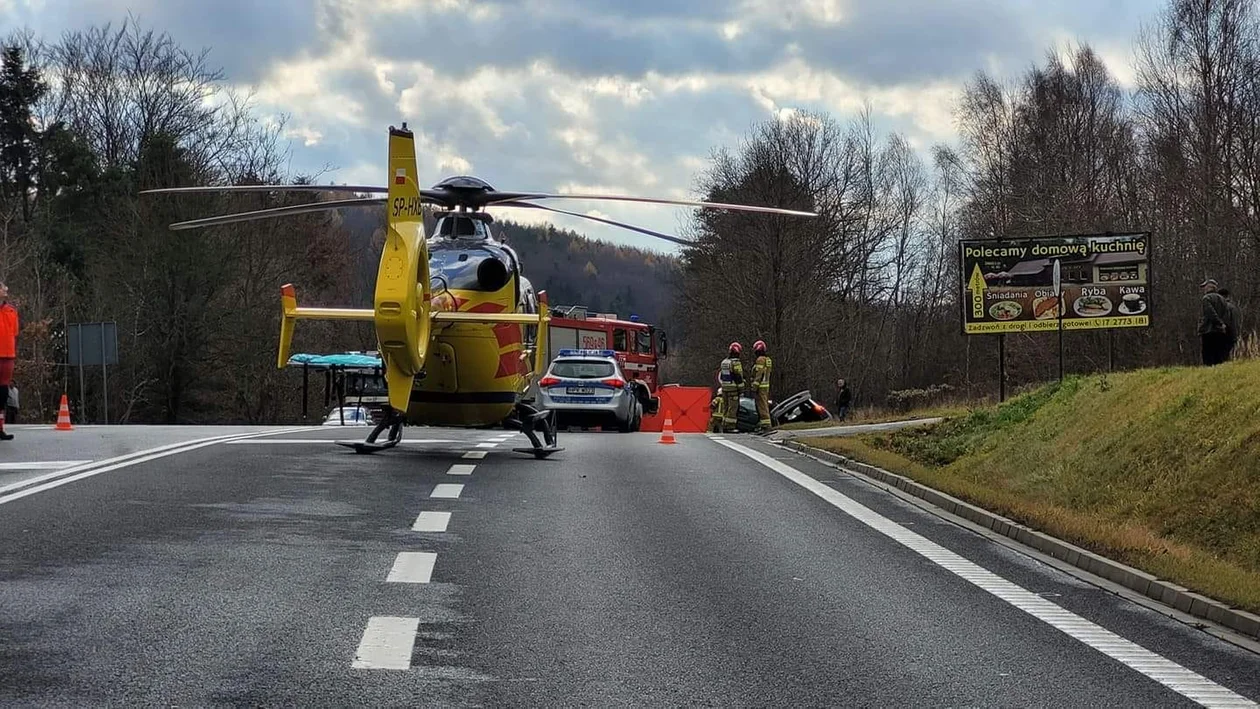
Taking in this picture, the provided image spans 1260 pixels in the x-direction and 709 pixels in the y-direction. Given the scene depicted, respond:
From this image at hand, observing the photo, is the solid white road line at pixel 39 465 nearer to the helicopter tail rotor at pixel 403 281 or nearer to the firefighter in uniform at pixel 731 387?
the helicopter tail rotor at pixel 403 281

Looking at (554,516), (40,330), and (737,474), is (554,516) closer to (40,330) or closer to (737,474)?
(737,474)

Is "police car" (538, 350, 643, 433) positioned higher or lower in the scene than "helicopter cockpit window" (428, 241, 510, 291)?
lower

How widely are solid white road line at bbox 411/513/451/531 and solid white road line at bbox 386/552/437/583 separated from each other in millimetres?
1217

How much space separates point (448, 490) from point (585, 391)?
15.1 meters

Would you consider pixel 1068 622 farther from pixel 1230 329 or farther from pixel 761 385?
pixel 761 385

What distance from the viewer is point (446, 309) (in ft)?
55.1

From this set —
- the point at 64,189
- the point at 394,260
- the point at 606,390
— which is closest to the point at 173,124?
the point at 64,189

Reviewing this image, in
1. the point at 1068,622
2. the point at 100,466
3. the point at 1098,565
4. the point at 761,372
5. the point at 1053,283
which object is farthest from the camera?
the point at 761,372

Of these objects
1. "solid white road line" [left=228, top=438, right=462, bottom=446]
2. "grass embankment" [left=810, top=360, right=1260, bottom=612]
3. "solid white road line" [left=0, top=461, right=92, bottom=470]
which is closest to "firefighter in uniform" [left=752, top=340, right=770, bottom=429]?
"grass embankment" [left=810, top=360, right=1260, bottom=612]

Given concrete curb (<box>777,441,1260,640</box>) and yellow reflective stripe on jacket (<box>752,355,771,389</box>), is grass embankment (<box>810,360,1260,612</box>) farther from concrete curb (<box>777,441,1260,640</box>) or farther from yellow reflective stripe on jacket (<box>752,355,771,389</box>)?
yellow reflective stripe on jacket (<box>752,355,771,389</box>)

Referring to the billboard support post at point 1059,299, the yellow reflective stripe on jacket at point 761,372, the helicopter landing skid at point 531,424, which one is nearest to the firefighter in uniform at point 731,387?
the yellow reflective stripe on jacket at point 761,372

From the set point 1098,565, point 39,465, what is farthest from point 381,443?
point 1098,565

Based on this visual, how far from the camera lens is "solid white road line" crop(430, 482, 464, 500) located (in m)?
12.8

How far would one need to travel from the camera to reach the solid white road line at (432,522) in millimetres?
10641
